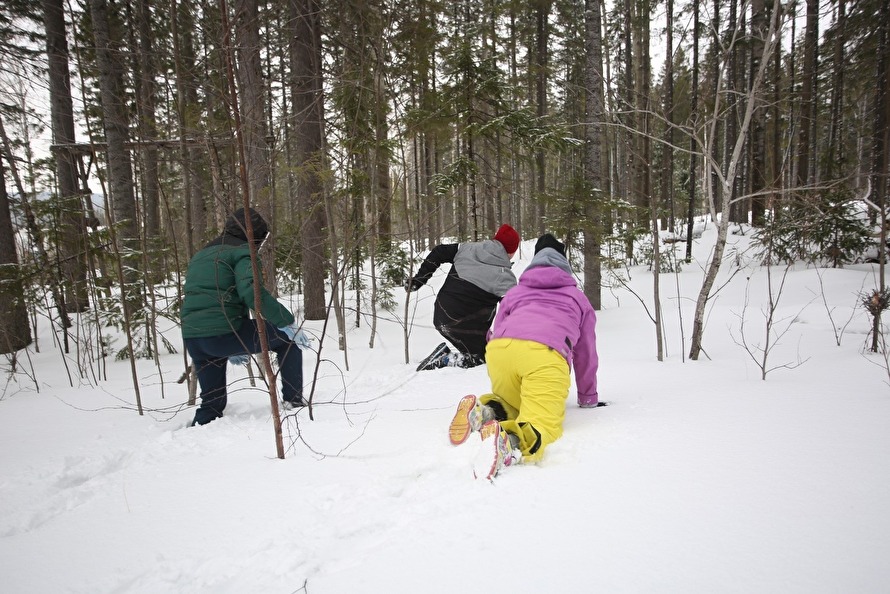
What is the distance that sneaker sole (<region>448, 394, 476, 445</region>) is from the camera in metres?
2.36

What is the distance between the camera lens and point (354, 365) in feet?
17.3

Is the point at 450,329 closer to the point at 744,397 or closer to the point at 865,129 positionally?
the point at 744,397

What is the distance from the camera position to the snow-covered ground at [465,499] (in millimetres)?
1412

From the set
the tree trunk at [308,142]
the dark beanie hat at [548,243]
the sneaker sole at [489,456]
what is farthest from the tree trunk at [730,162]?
the tree trunk at [308,142]

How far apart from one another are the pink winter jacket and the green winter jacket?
162 centimetres

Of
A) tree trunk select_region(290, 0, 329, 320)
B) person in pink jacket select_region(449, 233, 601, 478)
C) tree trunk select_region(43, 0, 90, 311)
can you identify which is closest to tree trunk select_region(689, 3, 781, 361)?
person in pink jacket select_region(449, 233, 601, 478)

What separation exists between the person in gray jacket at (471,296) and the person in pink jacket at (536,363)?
153 cm

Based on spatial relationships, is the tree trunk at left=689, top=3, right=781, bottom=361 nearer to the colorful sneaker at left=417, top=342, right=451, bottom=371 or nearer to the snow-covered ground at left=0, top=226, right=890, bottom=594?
the snow-covered ground at left=0, top=226, right=890, bottom=594

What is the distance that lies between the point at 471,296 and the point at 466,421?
246cm

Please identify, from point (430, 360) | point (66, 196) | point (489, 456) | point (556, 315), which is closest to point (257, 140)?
point (430, 360)

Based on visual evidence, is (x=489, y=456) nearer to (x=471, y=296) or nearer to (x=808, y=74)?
(x=471, y=296)

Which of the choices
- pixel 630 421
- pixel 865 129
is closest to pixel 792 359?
pixel 630 421

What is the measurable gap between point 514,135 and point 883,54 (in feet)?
32.7

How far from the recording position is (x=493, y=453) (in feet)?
6.81
